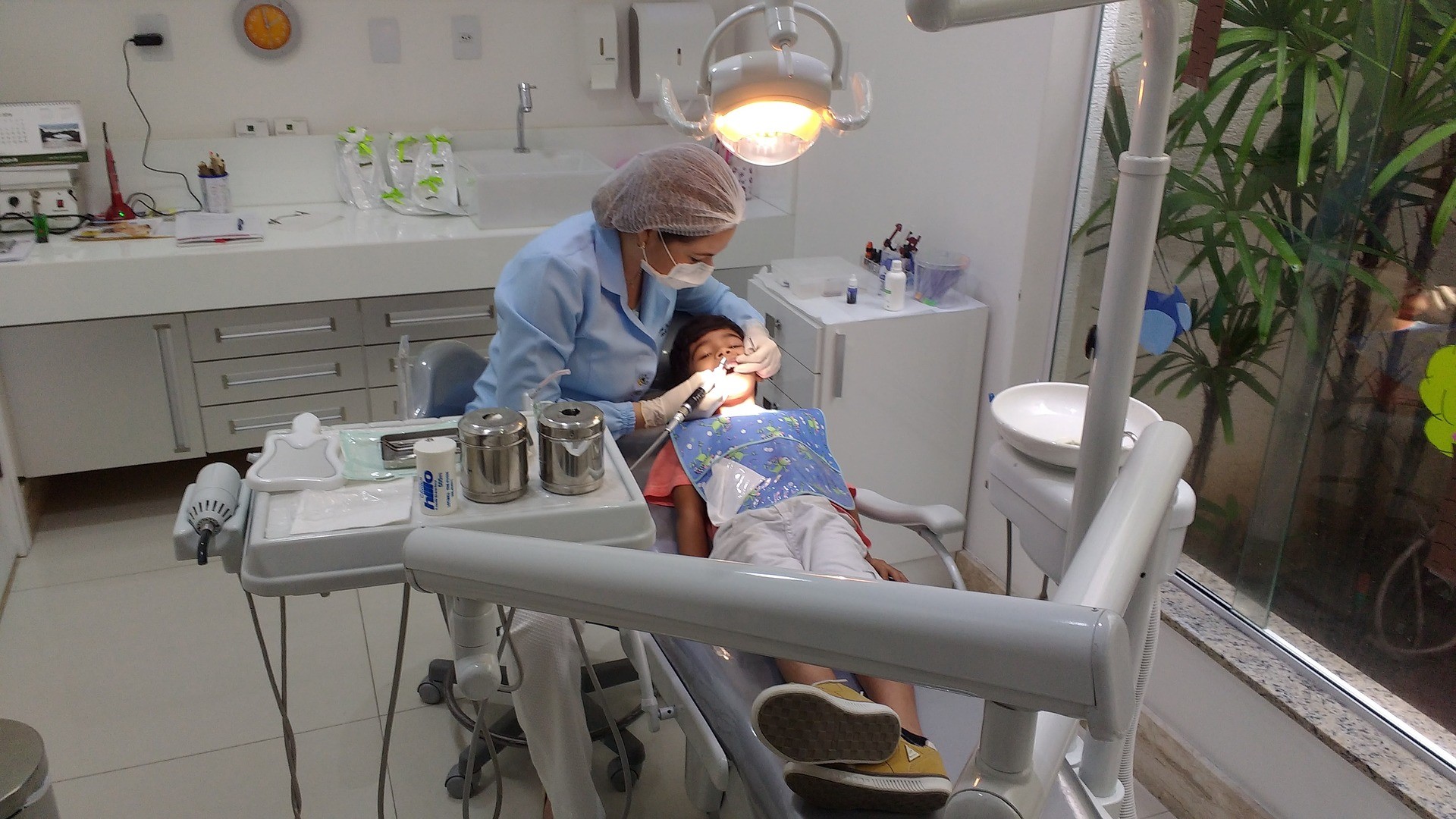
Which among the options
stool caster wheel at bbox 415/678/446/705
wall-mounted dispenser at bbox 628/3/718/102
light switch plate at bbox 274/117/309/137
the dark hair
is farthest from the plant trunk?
light switch plate at bbox 274/117/309/137

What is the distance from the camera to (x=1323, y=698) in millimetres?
2006

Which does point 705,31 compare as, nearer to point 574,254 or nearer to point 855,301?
point 855,301

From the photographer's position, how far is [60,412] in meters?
3.11

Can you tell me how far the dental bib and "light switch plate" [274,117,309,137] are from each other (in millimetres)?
2167

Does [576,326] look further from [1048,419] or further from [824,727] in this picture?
[824,727]

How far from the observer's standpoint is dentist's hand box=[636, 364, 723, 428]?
7.09 ft

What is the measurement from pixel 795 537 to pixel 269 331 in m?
2.04

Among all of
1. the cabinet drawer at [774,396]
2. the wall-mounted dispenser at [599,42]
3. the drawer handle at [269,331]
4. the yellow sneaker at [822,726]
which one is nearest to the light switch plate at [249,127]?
the drawer handle at [269,331]

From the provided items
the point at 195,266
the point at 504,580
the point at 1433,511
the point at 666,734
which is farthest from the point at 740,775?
the point at 195,266

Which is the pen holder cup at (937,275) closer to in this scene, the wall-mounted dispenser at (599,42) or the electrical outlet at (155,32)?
the wall-mounted dispenser at (599,42)

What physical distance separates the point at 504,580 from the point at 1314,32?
2002 millimetres

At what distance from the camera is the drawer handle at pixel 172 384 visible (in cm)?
311

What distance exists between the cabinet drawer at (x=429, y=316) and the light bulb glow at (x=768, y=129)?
218 cm

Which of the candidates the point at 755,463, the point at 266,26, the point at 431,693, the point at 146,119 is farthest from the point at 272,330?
the point at 755,463
